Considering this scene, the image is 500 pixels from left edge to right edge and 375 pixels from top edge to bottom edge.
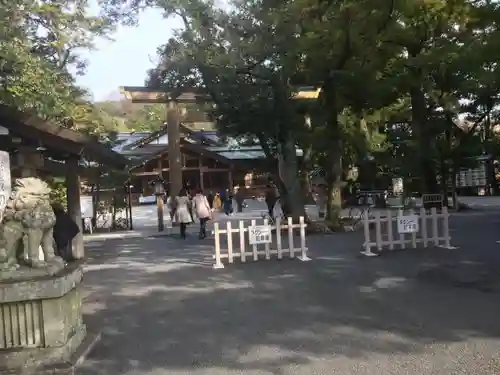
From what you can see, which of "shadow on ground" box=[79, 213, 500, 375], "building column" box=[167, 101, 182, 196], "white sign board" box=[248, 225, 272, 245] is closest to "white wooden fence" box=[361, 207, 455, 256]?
"shadow on ground" box=[79, 213, 500, 375]

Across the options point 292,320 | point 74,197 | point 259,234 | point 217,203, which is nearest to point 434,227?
point 259,234

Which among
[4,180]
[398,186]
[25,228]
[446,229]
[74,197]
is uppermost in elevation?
[4,180]

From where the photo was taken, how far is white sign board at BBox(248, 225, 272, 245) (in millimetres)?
11828

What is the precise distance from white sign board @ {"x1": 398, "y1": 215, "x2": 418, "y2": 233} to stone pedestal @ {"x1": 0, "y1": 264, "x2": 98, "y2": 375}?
827cm

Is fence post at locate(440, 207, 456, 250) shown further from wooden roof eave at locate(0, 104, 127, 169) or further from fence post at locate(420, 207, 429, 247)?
wooden roof eave at locate(0, 104, 127, 169)

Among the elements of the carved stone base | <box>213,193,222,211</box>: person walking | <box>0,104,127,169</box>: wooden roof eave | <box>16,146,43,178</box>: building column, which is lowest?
the carved stone base

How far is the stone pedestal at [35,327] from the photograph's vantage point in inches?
211

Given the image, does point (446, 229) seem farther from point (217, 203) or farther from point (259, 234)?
point (217, 203)

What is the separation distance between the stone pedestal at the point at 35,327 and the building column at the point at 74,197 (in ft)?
13.2

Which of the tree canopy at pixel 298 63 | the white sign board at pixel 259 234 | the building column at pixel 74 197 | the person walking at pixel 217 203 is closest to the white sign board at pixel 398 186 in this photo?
the tree canopy at pixel 298 63

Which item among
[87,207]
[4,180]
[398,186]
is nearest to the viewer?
[4,180]

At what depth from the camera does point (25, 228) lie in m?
5.70

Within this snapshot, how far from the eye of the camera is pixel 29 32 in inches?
527

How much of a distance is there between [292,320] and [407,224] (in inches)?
241
